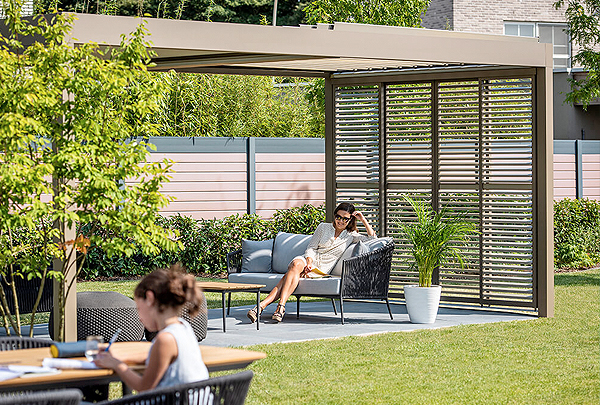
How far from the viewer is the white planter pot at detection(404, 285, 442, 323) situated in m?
9.66

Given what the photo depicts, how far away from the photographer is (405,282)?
36.9ft

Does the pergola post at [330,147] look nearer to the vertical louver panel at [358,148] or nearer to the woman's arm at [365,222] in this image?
the vertical louver panel at [358,148]

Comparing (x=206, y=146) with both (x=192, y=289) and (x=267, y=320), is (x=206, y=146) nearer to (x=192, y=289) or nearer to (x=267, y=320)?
(x=267, y=320)

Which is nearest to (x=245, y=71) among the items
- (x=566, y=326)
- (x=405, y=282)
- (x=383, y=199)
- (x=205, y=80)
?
(x=383, y=199)

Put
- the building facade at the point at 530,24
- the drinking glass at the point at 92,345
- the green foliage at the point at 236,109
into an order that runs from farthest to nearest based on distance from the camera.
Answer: the building facade at the point at 530,24
the green foliage at the point at 236,109
the drinking glass at the point at 92,345

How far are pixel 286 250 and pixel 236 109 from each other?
6656mm

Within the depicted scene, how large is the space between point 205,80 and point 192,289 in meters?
13.2

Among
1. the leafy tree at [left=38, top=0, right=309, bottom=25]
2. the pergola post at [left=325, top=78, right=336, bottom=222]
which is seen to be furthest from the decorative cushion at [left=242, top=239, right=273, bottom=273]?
the leafy tree at [left=38, top=0, right=309, bottom=25]

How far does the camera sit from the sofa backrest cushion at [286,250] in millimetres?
10797

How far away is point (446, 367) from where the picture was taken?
7336 mm

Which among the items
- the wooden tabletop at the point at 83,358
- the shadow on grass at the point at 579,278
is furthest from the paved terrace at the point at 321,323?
the wooden tabletop at the point at 83,358

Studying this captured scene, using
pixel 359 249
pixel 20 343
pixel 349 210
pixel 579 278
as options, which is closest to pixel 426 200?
pixel 349 210

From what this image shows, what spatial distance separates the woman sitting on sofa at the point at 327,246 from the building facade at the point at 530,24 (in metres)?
13.1

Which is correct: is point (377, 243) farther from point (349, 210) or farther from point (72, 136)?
point (72, 136)
